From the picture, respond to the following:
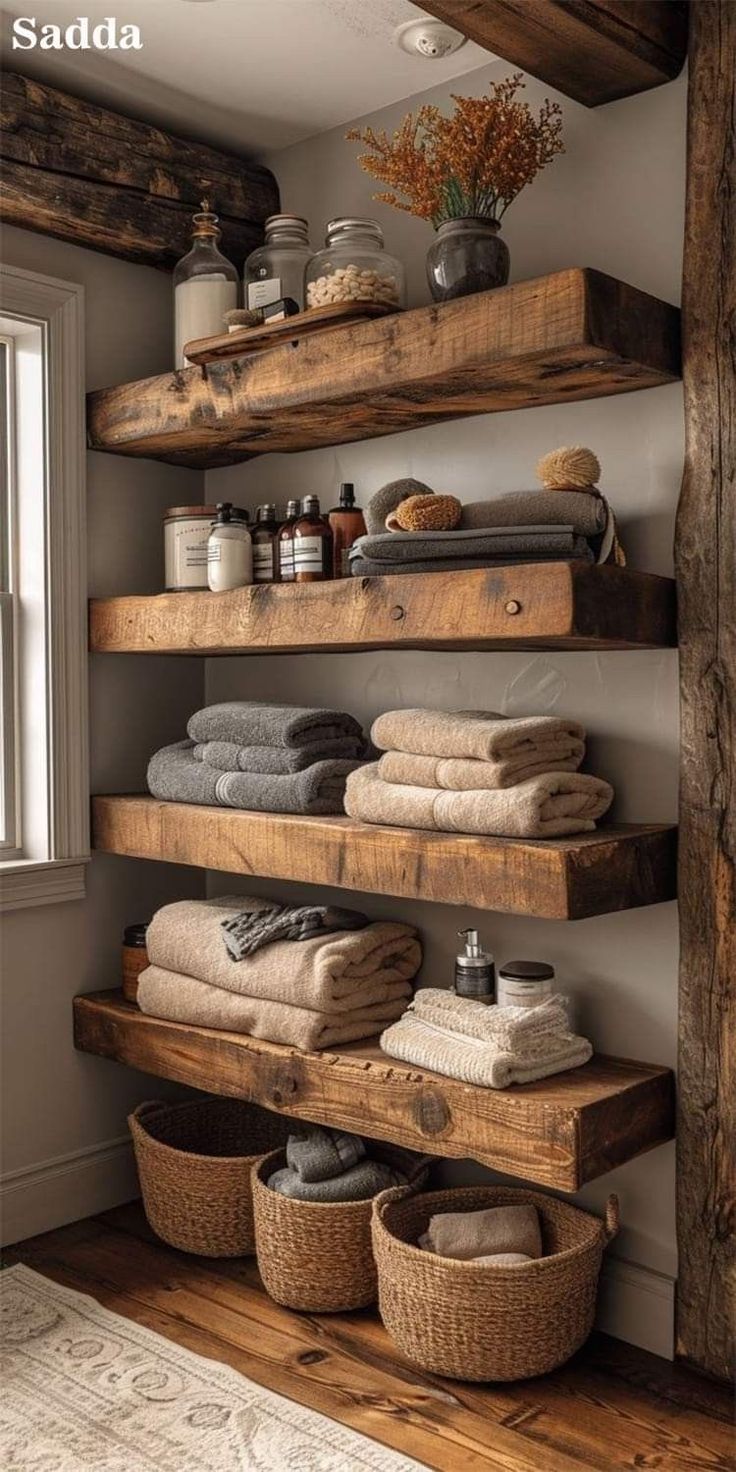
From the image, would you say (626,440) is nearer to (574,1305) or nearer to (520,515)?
(520,515)

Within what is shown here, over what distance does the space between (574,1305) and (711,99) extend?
1918 millimetres

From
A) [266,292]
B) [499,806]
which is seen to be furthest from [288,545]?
[499,806]

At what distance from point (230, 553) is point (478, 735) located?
715 millimetres

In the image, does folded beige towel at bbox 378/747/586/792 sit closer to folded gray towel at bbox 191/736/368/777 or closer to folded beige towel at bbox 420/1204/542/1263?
folded gray towel at bbox 191/736/368/777

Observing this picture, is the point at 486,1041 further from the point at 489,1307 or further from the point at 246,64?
the point at 246,64

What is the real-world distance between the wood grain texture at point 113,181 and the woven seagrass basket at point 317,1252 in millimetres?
1877

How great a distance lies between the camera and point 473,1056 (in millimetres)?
2059

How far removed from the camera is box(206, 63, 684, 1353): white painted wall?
2.13 m

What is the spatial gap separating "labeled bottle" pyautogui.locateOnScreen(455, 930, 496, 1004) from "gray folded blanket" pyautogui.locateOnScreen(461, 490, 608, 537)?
0.72m

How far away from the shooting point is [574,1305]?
205cm

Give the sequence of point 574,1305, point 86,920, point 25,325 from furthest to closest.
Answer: point 86,920
point 25,325
point 574,1305

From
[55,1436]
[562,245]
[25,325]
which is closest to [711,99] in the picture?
[562,245]

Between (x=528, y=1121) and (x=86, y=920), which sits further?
(x=86, y=920)

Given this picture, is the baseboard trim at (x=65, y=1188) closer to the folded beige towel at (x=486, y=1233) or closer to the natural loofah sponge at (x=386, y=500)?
the folded beige towel at (x=486, y=1233)
